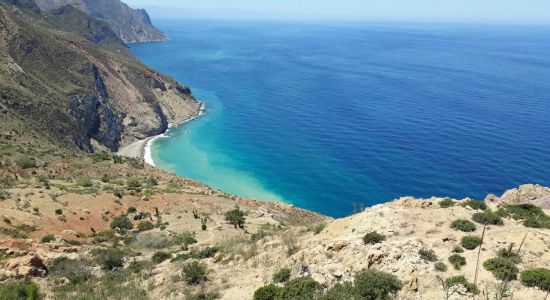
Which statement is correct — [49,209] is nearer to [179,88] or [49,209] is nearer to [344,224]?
[344,224]

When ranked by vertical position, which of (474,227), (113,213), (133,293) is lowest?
(113,213)

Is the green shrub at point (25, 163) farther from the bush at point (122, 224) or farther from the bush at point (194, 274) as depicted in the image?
the bush at point (194, 274)

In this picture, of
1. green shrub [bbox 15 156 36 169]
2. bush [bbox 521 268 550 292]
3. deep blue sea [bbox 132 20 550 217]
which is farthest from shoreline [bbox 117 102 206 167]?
bush [bbox 521 268 550 292]

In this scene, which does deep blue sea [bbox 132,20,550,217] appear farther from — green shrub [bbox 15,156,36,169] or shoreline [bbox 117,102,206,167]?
green shrub [bbox 15,156,36,169]

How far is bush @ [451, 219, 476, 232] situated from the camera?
22.5 meters

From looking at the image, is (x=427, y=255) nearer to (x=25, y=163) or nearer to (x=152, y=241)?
(x=152, y=241)

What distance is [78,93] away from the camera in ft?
319

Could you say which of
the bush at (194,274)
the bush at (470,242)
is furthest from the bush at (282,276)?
the bush at (470,242)

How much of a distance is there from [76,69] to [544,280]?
11023 cm

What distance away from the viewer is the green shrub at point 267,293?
18406mm

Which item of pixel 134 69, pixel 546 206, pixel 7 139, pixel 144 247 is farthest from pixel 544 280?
pixel 134 69

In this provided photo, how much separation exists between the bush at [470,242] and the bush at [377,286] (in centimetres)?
440

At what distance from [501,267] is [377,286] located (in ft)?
16.7

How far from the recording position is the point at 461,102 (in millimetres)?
130750
